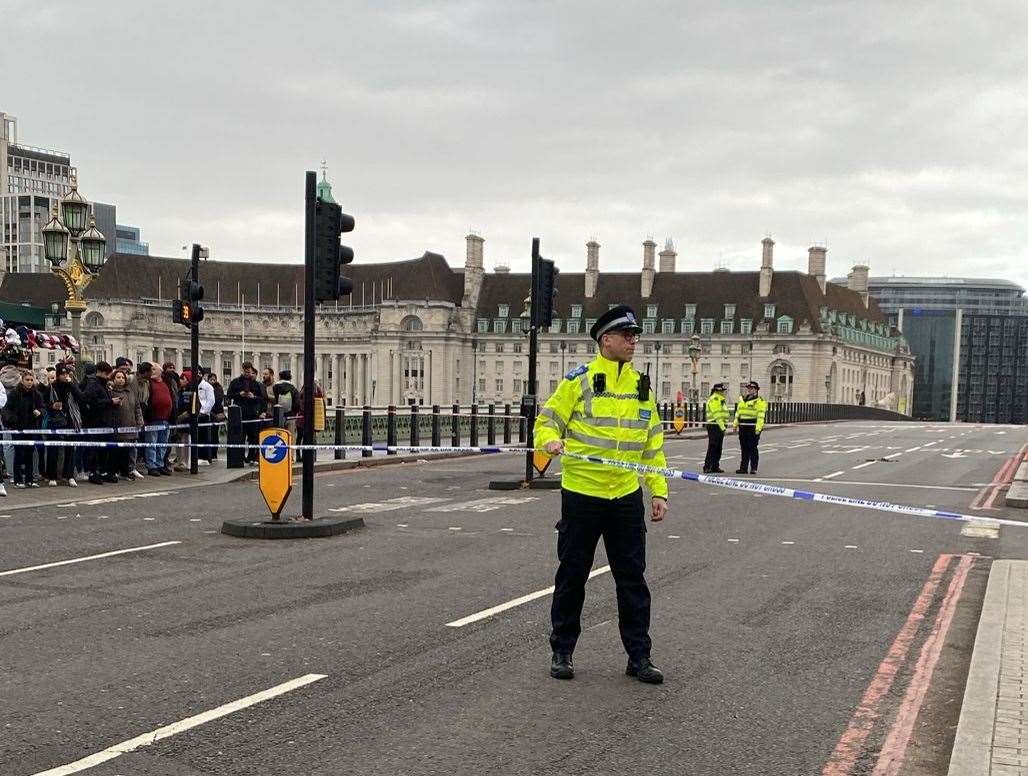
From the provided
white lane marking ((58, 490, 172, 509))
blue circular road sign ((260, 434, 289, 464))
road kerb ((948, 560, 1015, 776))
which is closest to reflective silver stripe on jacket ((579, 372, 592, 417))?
road kerb ((948, 560, 1015, 776))

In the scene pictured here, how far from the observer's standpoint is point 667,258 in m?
145

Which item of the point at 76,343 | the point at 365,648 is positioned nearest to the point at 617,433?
the point at 365,648

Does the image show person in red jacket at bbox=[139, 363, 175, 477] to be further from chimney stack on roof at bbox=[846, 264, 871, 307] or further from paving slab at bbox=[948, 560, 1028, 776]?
chimney stack on roof at bbox=[846, 264, 871, 307]

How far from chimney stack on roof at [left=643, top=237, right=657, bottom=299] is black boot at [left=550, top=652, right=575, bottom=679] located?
134975 millimetres

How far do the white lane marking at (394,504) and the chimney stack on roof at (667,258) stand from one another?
13206 cm

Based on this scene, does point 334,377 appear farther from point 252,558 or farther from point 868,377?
point 252,558

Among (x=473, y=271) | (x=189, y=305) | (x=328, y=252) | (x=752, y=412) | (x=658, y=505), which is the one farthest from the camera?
(x=473, y=271)

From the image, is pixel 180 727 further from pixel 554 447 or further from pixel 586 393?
pixel 586 393

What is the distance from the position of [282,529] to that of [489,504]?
4280 mm

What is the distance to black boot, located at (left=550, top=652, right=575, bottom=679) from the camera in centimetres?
593

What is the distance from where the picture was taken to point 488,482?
18406mm

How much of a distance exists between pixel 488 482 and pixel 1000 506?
855 centimetres

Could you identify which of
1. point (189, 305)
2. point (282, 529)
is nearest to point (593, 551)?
point (282, 529)

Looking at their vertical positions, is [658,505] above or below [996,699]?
above
